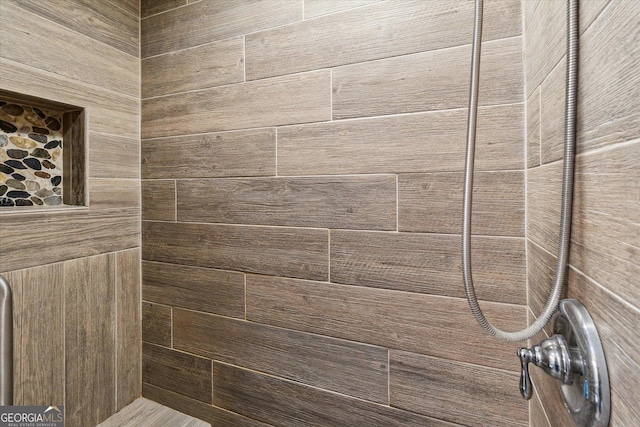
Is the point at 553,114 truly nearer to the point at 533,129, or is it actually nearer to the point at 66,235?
the point at 533,129

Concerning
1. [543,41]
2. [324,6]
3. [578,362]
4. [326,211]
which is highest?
[324,6]

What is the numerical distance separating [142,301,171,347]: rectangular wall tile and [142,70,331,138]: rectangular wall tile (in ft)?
2.37

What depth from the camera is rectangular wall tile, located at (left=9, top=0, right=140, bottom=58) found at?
105cm

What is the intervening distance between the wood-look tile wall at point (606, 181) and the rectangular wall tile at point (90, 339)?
4.63 ft

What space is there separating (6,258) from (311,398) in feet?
3.40

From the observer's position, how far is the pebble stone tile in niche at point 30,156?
3.35 ft

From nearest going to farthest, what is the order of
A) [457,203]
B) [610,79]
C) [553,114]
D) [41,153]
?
[610,79]
[553,114]
[457,203]
[41,153]

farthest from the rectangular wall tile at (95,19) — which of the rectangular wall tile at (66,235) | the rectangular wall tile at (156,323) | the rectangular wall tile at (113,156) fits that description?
the rectangular wall tile at (156,323)

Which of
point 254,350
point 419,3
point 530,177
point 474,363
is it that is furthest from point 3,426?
point 419,3

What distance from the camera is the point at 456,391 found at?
864 mm

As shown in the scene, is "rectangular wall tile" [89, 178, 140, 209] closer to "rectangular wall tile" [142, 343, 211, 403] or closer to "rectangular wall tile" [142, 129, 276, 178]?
"rectangular wall tile" [142, 129, 276, 178]

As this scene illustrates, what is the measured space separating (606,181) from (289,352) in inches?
38.2

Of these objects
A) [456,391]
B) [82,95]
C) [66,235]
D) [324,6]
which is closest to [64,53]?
[82,95]

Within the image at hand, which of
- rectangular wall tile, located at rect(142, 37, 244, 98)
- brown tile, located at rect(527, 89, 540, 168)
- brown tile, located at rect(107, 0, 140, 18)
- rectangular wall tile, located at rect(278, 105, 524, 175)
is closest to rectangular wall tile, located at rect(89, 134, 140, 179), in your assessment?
rectangular wall tile, located at rect(142, 37, 244, 98)
